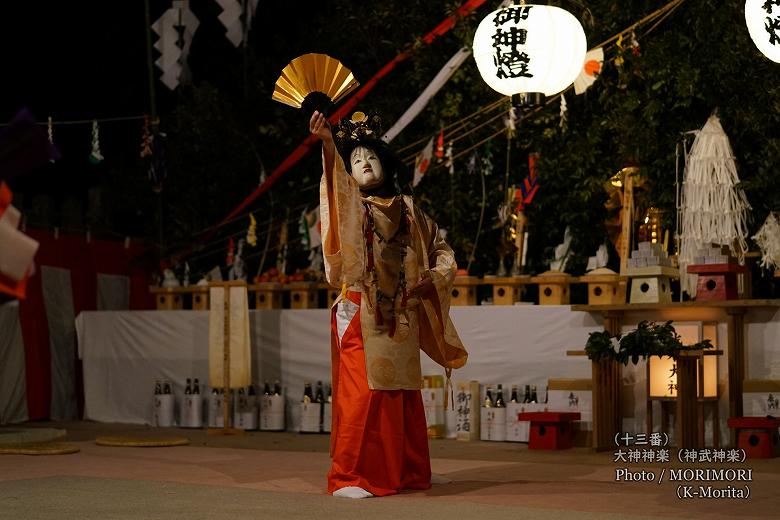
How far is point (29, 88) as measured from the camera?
10.6 m

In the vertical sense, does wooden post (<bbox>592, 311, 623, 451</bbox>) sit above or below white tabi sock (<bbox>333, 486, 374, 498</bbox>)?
above

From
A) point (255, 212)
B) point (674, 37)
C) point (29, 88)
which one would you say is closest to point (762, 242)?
point (674, 37)

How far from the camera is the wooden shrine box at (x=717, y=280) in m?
6.92

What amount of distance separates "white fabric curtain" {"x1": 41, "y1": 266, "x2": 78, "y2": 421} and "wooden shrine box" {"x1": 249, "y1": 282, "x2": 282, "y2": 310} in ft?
5.31

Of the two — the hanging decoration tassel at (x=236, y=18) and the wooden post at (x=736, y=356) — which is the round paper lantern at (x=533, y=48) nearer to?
the wooden post at (x=736, y=356)

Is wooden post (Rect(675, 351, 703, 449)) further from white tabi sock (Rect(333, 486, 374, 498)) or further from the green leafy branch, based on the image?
white tabi sock (Rect(333, 486, 374, 498))

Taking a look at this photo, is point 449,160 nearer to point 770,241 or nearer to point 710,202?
point 710,202

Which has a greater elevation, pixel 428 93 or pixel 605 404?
pixel 428 93

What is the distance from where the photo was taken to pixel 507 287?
316 inches

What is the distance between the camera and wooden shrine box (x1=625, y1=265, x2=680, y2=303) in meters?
7.14

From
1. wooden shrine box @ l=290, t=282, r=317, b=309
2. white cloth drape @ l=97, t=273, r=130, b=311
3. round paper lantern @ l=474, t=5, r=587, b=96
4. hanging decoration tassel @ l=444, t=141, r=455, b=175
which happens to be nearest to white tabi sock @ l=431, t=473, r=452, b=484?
round paper lantern @ l=474, t=5, r=587, b=96

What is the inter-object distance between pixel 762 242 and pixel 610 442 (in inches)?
59.2

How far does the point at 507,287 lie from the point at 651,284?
3.75 feet

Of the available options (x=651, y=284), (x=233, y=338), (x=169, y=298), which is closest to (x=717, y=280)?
(x=651, y=284)
